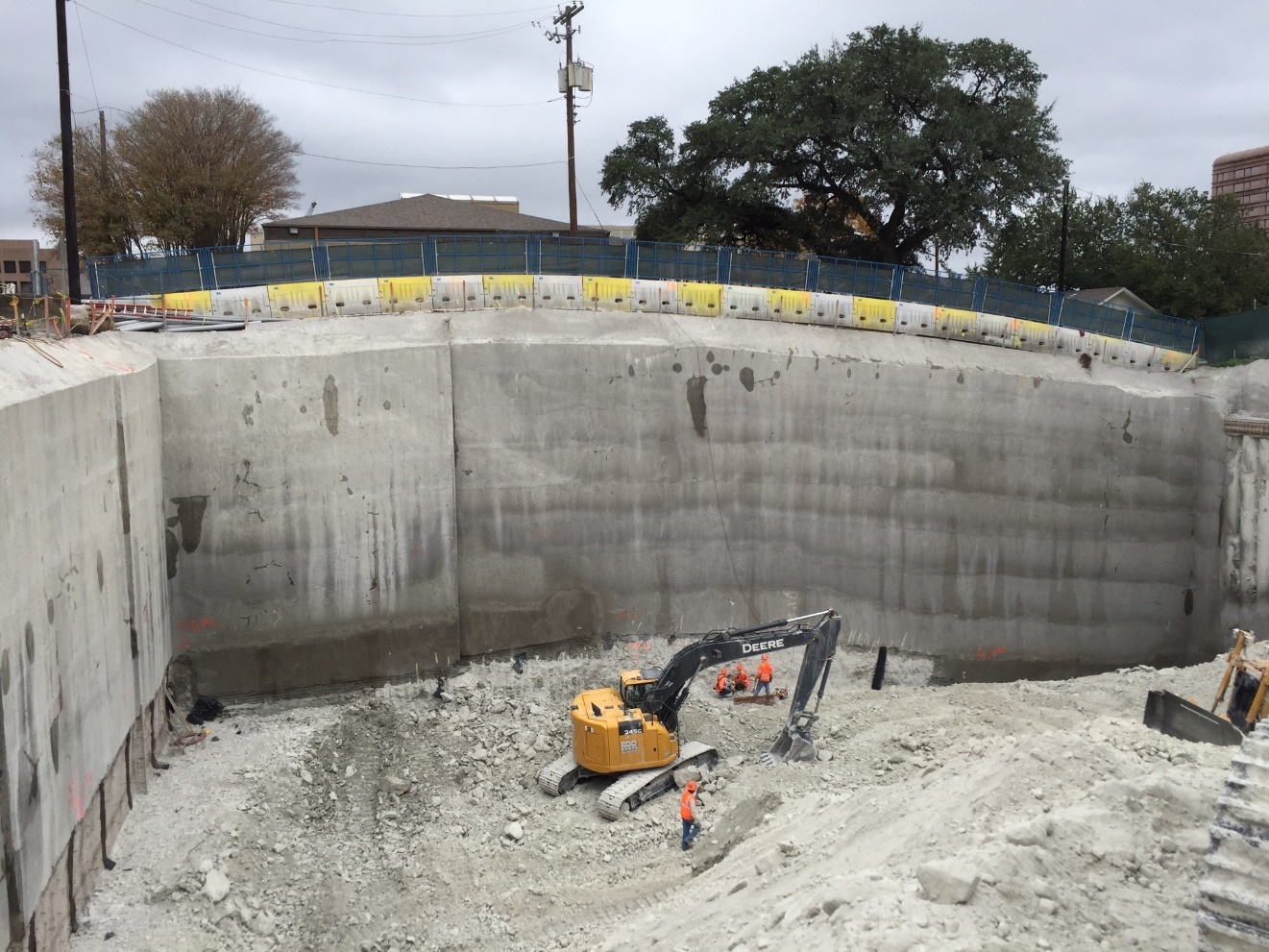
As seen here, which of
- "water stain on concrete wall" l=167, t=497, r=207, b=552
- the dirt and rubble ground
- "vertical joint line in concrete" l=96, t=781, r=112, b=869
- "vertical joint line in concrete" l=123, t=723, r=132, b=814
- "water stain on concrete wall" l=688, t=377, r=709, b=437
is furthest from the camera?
"water stain on concrete wall" l=688, t=377, r=709, b=437

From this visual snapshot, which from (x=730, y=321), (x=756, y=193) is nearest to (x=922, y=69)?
(x=756, y=193)

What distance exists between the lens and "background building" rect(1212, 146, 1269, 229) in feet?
143

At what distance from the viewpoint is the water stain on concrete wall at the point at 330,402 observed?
17094 millimetres

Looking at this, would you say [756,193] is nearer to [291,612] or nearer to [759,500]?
[759,500]

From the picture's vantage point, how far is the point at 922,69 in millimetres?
26844

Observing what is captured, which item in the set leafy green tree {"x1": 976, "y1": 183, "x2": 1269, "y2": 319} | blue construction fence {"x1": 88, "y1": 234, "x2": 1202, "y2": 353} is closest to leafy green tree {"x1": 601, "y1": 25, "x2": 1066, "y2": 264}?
leafy green tree {"x1": 976, "y1": 183, "x2": 1269, "y2": 319}

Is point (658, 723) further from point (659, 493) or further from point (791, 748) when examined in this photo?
point (659, 493)

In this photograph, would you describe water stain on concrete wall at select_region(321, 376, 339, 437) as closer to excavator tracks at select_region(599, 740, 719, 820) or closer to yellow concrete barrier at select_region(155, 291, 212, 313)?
yellow concrete barrier at select_region(155, 291, 212, 313)

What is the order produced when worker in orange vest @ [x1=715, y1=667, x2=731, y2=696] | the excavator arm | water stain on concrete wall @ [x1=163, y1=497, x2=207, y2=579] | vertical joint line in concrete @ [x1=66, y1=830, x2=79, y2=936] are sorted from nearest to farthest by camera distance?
vertical joint line in concrete @ [x1=66, y1=830, x2=79, y2=936] → the excavator arm → water stain on concrete wall @ [x1=163, y1=497, x2=207, y2=579] → worker in orange vest @ [x1=715, y1=667, x2=731, y2=696]

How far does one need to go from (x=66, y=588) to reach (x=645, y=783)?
8.15 meters

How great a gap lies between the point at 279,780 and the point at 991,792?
34.3 feet

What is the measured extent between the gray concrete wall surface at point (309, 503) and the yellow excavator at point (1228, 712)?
1228 cm

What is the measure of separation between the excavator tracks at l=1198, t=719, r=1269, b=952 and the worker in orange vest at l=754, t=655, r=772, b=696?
10378mm

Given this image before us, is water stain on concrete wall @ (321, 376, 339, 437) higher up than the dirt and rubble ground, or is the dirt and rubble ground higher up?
water stain on concrete wall @ (321, 376, 339, 437)
